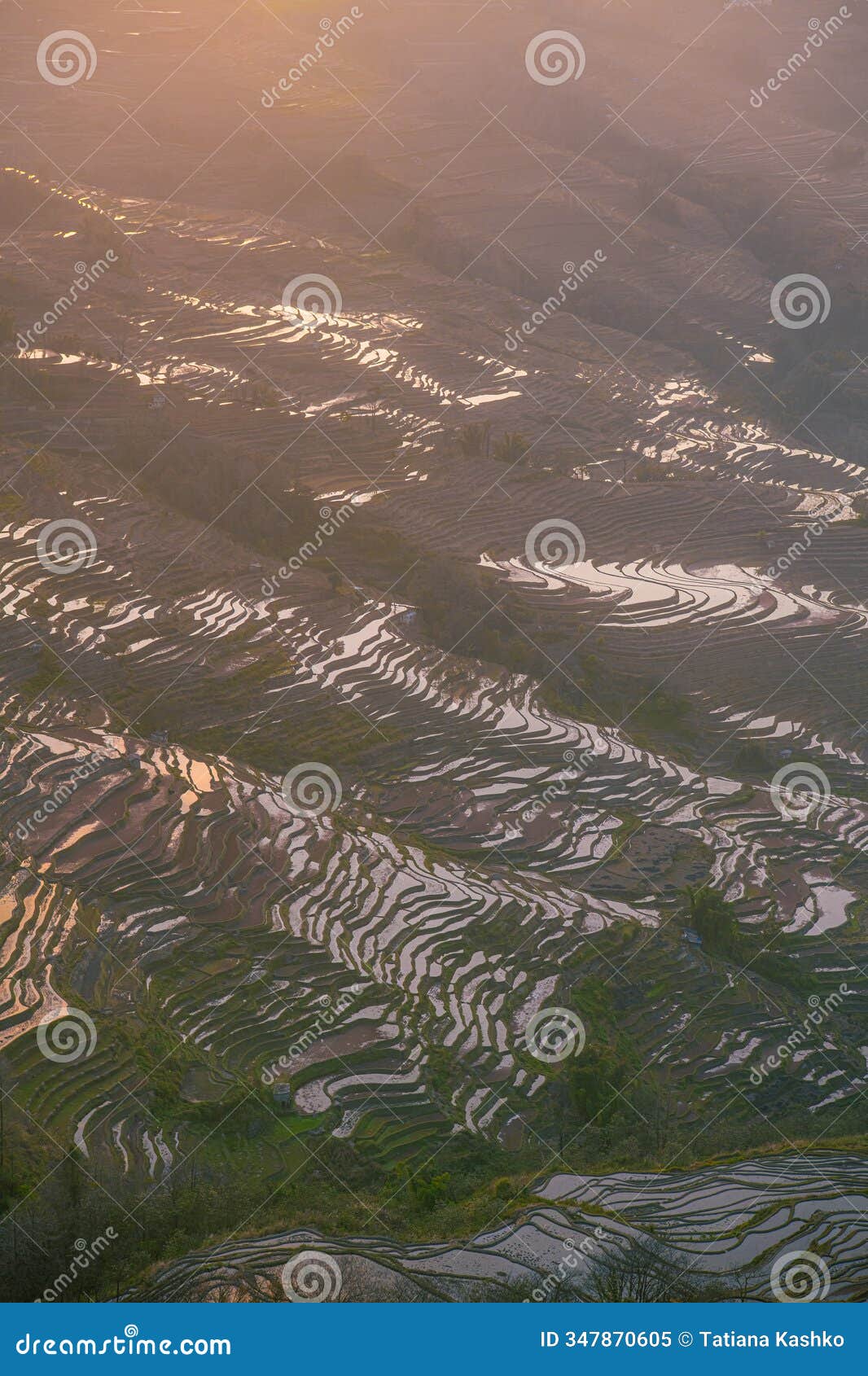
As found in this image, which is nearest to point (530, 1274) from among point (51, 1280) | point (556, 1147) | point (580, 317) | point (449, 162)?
point (556, 1147)

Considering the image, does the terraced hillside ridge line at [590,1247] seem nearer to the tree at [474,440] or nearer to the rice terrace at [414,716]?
the rice terrace at [414,716]

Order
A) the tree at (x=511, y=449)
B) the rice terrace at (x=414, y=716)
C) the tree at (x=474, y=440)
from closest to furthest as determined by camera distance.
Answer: the rice terrace at (x=414, y=716), the tree at (x=474, y=440), the tree at (x=511, y=449)

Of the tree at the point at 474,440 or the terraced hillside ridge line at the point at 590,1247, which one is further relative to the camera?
the tree at the point at 474,440

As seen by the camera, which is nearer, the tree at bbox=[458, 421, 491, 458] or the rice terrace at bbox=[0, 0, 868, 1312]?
the rice terrace at bbox=[0, 0, 868, 1312]

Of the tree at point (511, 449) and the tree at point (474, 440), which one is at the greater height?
the tree at point (511, 449)

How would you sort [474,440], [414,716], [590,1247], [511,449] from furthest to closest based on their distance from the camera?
[511,449]
[474,440]
[414,716]
[590,1247]

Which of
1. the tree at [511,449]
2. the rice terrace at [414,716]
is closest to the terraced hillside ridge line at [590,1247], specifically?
the rice terrace at [414,716]

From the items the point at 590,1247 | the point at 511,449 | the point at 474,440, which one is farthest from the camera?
the point at 511,449

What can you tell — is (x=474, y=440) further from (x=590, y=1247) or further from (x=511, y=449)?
(x=590, y=1247)

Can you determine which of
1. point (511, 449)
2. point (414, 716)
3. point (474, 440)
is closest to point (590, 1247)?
point (414, 716)

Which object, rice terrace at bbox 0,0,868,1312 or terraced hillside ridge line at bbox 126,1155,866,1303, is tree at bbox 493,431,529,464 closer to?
rice terrace at bbox 0,0,868,1312

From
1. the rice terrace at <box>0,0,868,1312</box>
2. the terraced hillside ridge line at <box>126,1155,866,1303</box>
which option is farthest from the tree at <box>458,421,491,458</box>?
the terraced hillside ridge line at <box>126,1155,866,1303</box>

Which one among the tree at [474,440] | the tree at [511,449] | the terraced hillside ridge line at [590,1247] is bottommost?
the terraced hillside ridge line at [590,1247]

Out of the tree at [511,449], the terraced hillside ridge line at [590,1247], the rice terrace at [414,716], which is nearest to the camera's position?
the terraced hillside ridge line at [590,1247]
